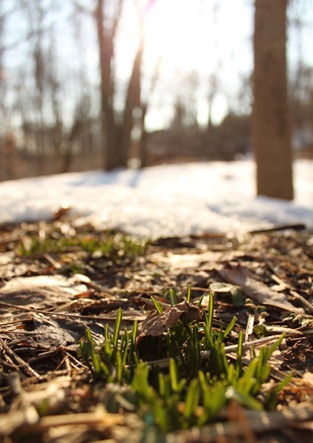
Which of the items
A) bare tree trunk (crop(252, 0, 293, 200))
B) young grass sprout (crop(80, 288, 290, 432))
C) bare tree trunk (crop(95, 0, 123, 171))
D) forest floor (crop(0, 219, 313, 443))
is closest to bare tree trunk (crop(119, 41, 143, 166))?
bare tree trunk (crop(95, 0, 123, 171))

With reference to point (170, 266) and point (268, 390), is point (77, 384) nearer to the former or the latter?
point (268, 390)

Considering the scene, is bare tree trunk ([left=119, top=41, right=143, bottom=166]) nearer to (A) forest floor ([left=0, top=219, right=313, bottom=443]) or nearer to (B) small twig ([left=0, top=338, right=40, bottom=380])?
(A) forest floor ([left=0, top=219, right=313, bottom=443])

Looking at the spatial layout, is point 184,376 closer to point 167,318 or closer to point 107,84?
point 167,318

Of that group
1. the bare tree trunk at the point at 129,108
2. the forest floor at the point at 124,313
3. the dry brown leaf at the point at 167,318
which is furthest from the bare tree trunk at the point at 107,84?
the dry brown leaf at the point at 167,318

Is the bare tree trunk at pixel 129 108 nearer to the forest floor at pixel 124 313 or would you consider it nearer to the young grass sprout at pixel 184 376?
the forest floor at pixel 124 313

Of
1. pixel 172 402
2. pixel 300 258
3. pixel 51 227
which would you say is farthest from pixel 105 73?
pixel 172 402

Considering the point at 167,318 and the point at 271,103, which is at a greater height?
the point at 271,103

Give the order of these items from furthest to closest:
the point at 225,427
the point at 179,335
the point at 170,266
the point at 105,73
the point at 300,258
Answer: the point at 105,73 < the point at 300,258 < the point at 170,266 < the point at 179,335 < the point at 225,427

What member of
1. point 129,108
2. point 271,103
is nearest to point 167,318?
point 271,103

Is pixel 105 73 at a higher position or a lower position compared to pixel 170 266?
higher
